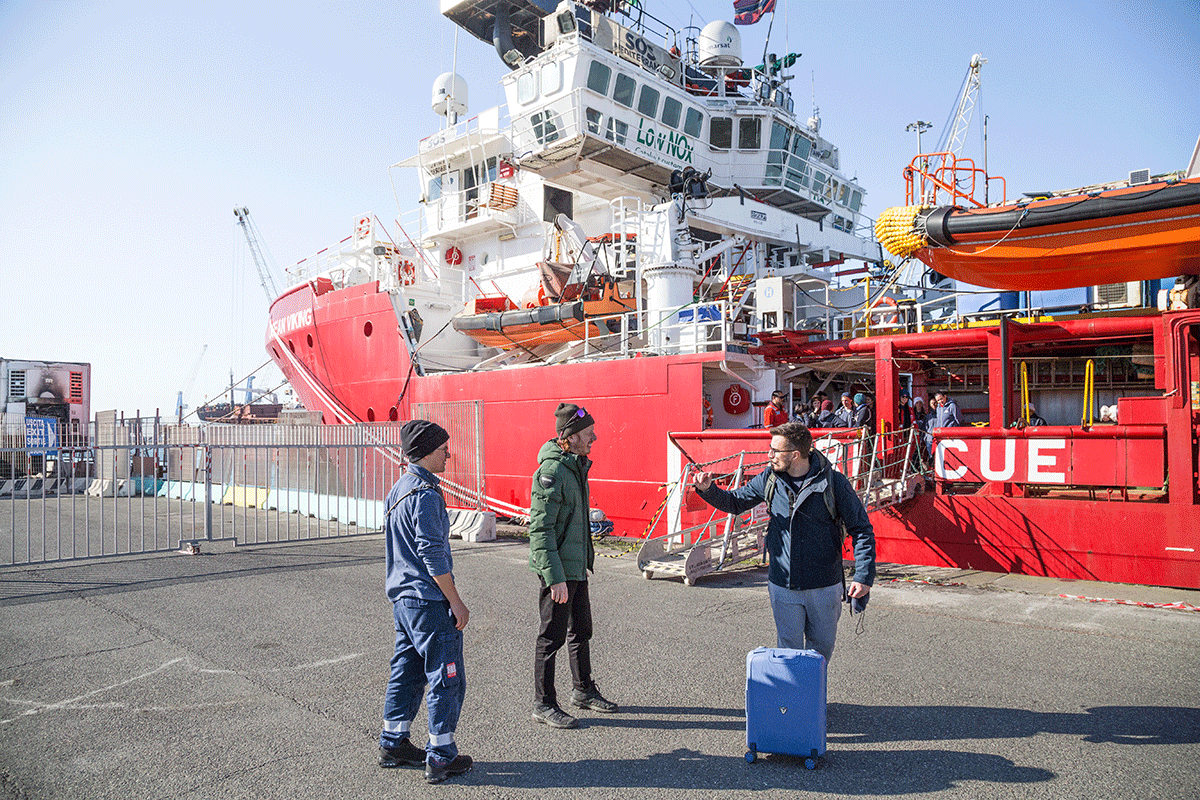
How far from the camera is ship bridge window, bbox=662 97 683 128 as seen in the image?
15.9 metres

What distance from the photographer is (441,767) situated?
3.36 meters

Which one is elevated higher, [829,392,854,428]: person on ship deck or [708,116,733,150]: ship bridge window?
[708,116,733,150]: ship bridge window

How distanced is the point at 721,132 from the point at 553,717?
1563 centimetres

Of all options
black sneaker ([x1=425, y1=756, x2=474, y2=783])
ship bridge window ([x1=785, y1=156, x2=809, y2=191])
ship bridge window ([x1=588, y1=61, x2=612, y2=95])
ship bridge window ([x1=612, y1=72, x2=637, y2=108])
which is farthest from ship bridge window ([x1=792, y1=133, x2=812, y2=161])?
black sneaker ([x1=425, y1=756, x2=474, y2=783])

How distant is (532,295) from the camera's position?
15.3 m

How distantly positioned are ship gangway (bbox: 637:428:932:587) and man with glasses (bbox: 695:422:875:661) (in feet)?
11.6

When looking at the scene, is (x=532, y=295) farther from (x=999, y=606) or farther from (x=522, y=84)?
(x=999, y=606)

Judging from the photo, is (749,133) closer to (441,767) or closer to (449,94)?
(449,94)

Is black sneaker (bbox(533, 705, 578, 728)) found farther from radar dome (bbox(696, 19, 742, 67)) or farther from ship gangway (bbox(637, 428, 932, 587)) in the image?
radar dome (bbox(696, 19, 742, 67))

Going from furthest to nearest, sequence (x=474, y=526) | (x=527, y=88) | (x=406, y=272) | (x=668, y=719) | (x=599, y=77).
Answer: (x=406, y=272), (x=527, y=88), (x=599, y=77), (x=474, y=526), (x=668, y=719)

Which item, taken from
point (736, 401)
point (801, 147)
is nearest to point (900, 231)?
point (736, 401)

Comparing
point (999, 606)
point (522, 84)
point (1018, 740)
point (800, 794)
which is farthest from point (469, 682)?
point (522, 84)

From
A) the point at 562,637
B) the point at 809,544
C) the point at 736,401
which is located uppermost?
the point at 736,401

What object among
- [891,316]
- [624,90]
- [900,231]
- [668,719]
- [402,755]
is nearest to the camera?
[402,755]
